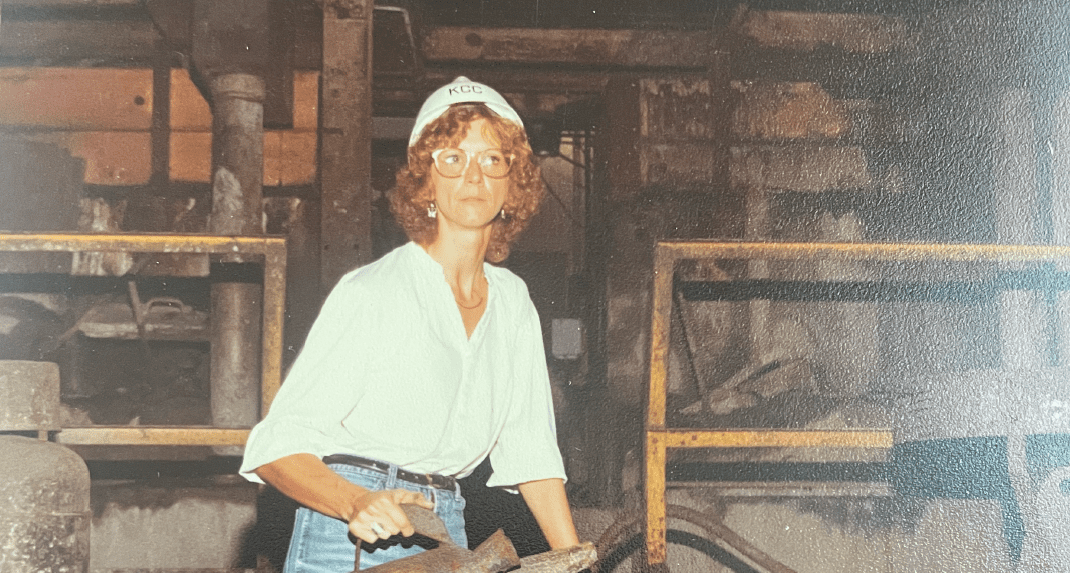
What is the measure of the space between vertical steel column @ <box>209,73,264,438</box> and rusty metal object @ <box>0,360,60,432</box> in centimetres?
51

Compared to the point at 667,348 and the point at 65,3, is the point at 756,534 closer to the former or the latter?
the point at 667,348

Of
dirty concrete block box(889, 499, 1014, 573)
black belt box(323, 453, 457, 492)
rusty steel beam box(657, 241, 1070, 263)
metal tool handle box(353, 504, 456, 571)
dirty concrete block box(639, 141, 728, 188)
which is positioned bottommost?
dirty concrete block box(889, 499, 1014, 573)

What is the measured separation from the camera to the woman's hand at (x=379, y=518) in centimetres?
211

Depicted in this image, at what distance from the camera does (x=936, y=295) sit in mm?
3014

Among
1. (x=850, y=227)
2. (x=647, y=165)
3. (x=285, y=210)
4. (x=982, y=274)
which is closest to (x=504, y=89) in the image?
(x=647, y=165)

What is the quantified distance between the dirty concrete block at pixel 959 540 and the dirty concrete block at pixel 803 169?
3.57ft

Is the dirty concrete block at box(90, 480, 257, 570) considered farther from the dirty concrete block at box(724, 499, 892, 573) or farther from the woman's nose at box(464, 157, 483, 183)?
the dirty concrete block at box(724, 499, 892, 573)

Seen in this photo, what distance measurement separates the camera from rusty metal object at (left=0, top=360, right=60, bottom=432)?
2.79 m

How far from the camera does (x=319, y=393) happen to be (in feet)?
7.86

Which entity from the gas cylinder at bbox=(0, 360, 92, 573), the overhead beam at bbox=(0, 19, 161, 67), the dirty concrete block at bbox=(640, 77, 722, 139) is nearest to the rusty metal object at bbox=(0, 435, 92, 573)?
the gas cylinder at bbox=(0, 360, 92, 573)

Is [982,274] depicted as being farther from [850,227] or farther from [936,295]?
[850,227]

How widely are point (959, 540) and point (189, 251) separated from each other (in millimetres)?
2628

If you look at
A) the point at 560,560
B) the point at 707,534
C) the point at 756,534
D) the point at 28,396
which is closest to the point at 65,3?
the point at 28,396

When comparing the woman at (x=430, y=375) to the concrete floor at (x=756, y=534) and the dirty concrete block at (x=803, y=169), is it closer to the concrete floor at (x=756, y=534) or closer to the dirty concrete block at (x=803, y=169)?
the concrete floor at (x=756, y=534)
